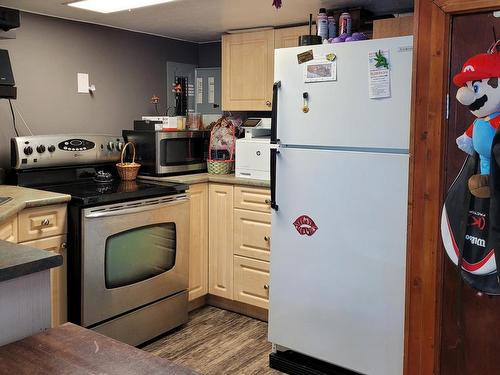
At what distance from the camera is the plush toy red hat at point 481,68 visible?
63.9 inches

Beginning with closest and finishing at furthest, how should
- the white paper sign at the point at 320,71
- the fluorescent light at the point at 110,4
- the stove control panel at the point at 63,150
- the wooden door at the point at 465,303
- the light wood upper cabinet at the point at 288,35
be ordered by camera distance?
the wooden door at the point at 465,303
the white paper sign at the point at 320,71
the fluorescent light at the point at 110,4
the stove control panel at the point at 63,150
the light wood upper cabinet at the point at 288,35

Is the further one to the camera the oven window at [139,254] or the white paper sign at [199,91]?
the white paper sign at [199,91]

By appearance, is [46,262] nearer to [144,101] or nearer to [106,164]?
[106,164]

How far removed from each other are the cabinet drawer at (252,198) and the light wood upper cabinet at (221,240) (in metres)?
0.06

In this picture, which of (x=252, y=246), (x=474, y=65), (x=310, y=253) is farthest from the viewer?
(x=252, y=246)

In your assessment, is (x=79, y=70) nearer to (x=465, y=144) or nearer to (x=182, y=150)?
(x=182, y=150)

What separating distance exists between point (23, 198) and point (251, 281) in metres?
1.53

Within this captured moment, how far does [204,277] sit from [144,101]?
143 cm

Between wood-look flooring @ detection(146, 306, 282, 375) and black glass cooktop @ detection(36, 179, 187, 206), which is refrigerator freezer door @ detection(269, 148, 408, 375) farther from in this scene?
black glass cooktop @ detection(36, 179, 187, 206)

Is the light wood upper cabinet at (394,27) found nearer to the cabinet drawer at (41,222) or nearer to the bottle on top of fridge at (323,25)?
the bottle on top of fridge at (323,25)

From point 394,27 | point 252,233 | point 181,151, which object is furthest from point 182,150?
point 394,27

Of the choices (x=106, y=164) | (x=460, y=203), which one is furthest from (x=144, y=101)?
(x=460, y=203)

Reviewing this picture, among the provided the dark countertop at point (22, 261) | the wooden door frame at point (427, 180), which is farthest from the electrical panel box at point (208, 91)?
the dark countertop at point (22, 261)

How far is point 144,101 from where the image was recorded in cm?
388
